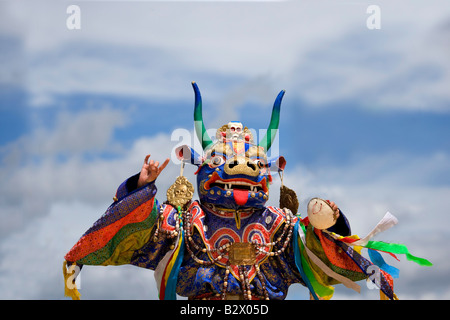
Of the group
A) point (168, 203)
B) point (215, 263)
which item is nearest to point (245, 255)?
point (215, 263)

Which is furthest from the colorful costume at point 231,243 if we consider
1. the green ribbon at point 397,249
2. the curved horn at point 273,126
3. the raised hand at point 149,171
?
the curved horn at point 273,126

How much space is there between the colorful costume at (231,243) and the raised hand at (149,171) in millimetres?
121

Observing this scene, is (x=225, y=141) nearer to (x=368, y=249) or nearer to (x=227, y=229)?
(x=227, y=229)

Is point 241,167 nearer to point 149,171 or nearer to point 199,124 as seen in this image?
point 199,124

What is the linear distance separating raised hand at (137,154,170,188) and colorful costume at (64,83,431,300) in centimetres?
12

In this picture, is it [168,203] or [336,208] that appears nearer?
[336,208]

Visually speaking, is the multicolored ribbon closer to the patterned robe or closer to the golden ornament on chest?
the patterned robe

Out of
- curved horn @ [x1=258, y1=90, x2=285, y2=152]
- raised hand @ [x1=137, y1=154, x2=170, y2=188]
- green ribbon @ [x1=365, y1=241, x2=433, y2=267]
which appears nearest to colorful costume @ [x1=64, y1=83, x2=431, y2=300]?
green ribbon @ [x1=365, y1=241, x2=433, y2=267]

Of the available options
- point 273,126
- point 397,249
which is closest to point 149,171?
point 273,126

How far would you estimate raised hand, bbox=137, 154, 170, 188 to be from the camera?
5848mm

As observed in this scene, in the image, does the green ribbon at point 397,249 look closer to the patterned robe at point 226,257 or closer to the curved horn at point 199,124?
the patterned robe at point 226,257

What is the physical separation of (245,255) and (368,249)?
1.13m

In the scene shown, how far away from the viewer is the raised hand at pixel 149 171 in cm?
585

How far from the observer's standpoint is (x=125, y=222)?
5996mm
